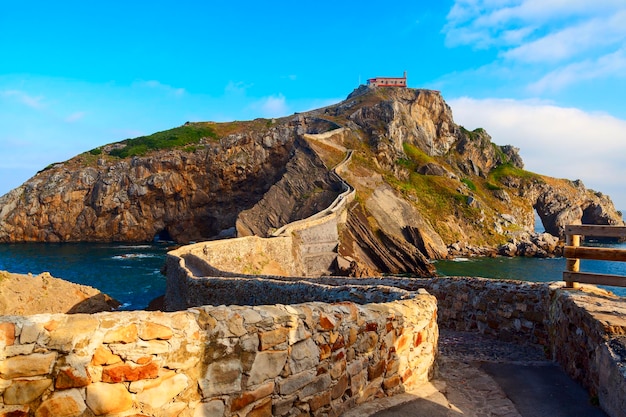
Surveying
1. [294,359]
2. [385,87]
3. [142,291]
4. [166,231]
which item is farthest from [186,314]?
[385,87]

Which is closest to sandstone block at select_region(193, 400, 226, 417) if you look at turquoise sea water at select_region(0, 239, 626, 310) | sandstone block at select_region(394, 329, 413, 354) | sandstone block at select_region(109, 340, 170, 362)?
sandstone block at select_region(109, 340, 170, 362)

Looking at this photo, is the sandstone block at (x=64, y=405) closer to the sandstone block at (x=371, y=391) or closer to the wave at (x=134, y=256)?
the sandstone block at (x=371, y=391)

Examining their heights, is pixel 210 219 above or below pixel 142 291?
above

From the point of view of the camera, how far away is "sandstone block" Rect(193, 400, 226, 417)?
411 centimetres

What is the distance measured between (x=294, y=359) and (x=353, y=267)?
40135 mm

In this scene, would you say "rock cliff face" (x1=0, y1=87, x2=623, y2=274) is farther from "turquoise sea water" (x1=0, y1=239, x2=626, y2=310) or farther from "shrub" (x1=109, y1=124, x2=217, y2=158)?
"turquoise sea water" (x1=0, y1=239, x2=626, y2=310)

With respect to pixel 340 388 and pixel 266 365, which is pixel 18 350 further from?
pixel 340 388

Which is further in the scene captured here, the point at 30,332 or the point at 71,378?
the point at 71,378

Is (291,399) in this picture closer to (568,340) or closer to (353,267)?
(568,340)

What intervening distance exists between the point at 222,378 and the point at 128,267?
156ft

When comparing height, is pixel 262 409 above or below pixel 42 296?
above

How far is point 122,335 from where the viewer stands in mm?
3674

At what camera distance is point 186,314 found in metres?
4.15

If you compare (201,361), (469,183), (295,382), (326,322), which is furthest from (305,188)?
(201,361)
